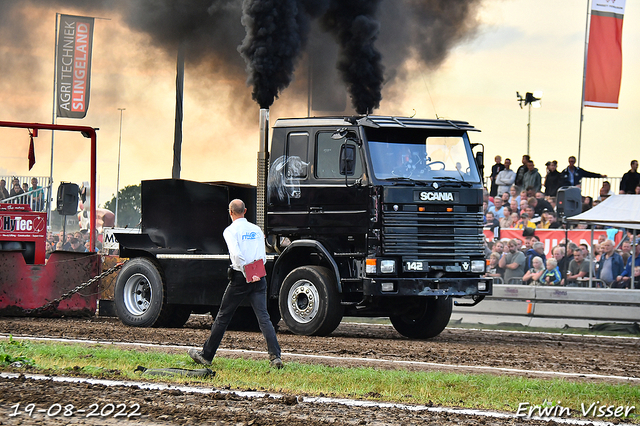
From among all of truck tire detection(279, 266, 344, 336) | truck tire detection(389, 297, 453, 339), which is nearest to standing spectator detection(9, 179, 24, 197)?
A: truck tire detection(279, 266, 344, 336)

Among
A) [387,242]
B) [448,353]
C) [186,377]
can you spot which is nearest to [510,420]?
[186,377]

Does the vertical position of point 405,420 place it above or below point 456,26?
below

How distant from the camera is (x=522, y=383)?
9055mm

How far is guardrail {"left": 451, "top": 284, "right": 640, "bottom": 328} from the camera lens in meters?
16.8

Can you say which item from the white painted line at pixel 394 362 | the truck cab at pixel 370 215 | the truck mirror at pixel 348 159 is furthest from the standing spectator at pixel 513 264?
A: the white painted line at pixel 394 362

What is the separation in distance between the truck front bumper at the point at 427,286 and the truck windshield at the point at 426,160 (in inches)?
56.3

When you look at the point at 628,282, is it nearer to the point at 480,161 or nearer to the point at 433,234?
the point at 480,161

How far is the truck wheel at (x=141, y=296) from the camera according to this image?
50.5ft

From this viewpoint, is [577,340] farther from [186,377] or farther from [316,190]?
[186,377]

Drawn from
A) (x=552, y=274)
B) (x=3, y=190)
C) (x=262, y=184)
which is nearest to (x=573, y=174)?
(x=552, y=274)

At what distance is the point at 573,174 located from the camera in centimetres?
2275

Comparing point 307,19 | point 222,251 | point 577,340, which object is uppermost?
point 307,19

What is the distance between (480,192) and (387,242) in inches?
66.3

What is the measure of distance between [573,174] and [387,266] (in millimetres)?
10904
